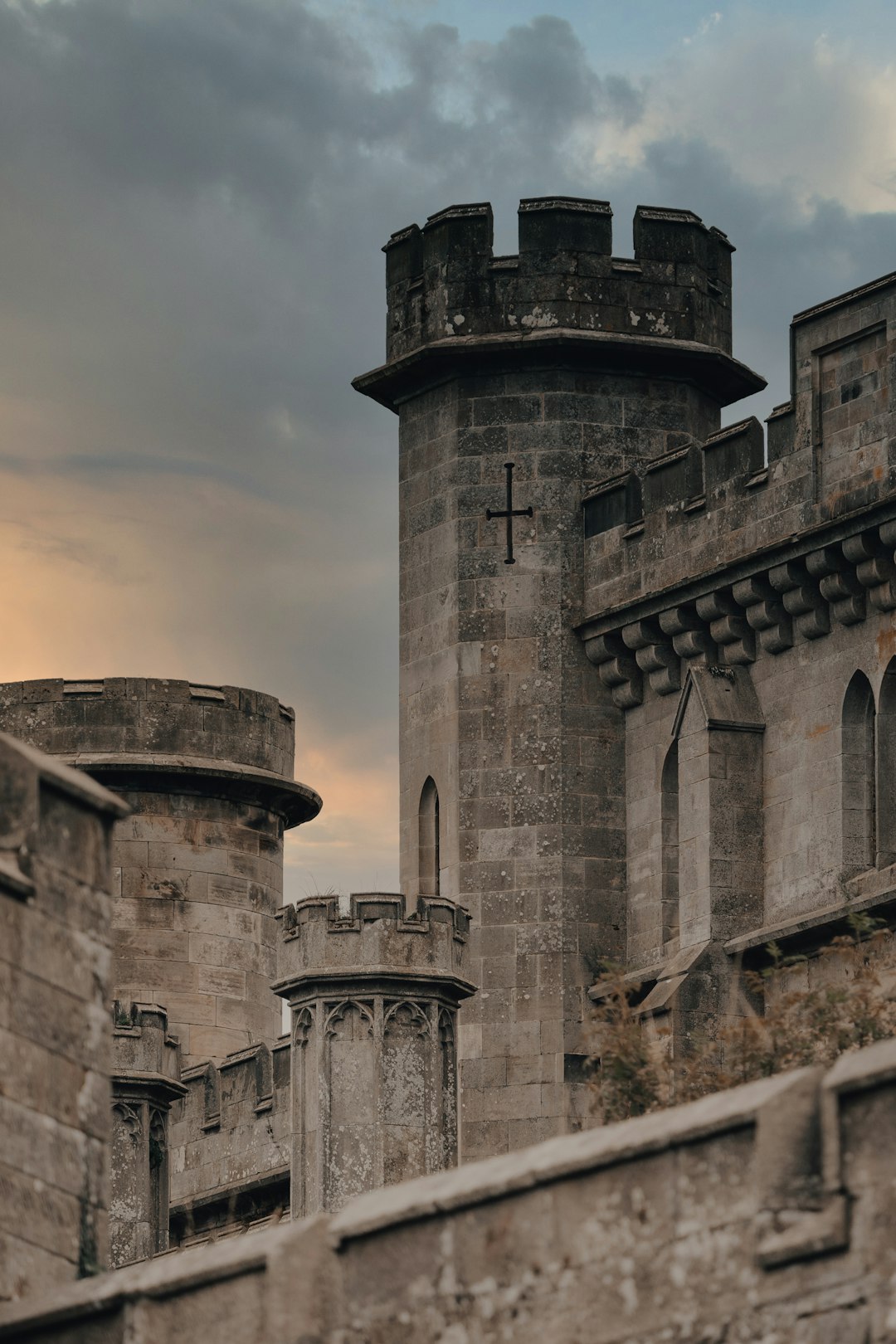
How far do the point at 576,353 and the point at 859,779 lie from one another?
17.6ft

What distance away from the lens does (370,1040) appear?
23906mm

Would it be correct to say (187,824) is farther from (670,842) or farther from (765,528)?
(765,528)

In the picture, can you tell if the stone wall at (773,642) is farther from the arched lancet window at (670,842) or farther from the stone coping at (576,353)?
the stone coping at (576,353)

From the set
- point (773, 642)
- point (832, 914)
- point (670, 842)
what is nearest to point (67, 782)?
point (832, 914)

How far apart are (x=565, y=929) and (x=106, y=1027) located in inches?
670

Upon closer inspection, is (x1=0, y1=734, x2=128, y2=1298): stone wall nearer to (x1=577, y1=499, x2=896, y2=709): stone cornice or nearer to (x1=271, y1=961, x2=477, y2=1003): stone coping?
(x1=271, y1=961, x2=477, y2=1003): stone coping

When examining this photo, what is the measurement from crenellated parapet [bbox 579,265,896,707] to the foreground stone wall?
54.7 feet

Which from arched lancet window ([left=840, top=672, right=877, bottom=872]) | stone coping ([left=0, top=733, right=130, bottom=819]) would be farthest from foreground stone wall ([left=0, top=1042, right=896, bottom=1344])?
arched lancet window ([left=840, top=672, right=877, bottom=872])

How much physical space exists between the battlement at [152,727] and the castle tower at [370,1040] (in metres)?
9.91

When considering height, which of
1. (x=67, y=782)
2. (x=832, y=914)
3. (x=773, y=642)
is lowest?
(x=67, y=782)

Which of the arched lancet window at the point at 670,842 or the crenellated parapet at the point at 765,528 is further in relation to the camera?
the arched lancet window at the point at 670,842

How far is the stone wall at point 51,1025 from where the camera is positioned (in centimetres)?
1366

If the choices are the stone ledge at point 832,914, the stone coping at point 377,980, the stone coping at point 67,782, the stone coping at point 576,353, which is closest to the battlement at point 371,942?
the stone coping at point 377,980

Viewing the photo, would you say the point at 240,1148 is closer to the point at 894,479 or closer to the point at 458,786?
the point at 458,786
